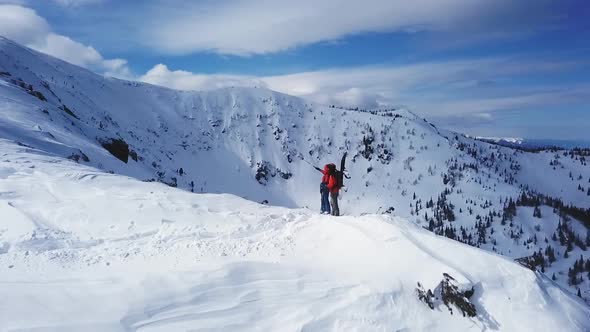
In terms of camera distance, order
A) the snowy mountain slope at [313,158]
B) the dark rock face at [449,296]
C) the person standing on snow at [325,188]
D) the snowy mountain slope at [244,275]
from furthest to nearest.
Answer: the snowy mountain slope at [313,158], the person standing on snow at [325,188], the dark rock face at [449,296], the snowy mountain slope at [244,275]

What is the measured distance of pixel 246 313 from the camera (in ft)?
19.6

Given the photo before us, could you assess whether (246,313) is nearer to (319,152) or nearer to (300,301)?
(300,301)

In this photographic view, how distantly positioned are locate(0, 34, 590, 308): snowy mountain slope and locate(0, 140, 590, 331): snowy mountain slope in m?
48.0

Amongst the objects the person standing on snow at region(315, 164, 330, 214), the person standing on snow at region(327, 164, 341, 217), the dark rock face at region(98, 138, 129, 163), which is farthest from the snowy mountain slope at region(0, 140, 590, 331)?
the dark rock face at region(98, 138, 129, 163)

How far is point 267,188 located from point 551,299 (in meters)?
78.6

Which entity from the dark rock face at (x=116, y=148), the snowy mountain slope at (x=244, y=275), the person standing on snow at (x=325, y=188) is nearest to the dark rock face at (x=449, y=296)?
the snowy mountain slope at (x=244, y=275)

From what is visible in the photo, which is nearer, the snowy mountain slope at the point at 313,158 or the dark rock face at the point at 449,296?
the dark rock face at the point at 449,296

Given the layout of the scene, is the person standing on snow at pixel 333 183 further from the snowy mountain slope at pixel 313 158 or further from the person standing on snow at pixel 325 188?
the snowy mountain slope at pixel 313 158

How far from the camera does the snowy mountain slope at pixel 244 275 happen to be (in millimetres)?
5754

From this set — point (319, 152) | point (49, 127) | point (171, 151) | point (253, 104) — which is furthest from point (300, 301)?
point (253, 104)

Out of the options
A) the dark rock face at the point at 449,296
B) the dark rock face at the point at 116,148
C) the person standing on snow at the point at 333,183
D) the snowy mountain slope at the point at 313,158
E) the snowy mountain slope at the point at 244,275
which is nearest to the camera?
the snowy mountain slope at the point at 244,275

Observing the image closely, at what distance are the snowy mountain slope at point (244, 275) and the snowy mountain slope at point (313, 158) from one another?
4796 centimetres

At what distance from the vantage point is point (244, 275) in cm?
706

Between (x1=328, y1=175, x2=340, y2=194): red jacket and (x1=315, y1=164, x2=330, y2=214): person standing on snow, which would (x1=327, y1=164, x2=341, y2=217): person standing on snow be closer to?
(x1=328, y1=175, x2=340, y2=194): red jacket
